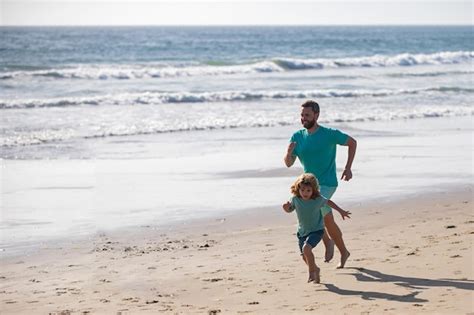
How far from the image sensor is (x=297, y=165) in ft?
44.5

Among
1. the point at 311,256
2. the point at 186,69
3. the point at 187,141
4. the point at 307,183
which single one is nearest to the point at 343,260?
the point at 311,256

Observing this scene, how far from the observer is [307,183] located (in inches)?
272

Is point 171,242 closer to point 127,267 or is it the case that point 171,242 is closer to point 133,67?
point 127,267

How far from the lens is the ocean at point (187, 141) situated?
422 inches

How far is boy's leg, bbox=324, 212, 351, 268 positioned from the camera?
7.47m

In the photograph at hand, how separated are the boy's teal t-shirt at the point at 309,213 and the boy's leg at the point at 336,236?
40 cm

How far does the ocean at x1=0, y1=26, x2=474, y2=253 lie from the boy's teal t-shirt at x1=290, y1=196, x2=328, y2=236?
2926 millimetres

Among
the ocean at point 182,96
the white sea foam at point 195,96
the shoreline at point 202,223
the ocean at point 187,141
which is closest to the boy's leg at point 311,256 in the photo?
the shoreline at point 202,223

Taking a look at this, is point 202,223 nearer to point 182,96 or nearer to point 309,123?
point 309,123

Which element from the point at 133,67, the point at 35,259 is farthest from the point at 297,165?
the point at 133,67

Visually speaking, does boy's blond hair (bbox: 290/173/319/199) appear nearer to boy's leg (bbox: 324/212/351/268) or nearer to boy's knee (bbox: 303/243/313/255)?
boy's knee (bbox: 303/243/313/255)

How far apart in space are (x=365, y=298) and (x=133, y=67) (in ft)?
117

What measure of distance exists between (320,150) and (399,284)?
130 cm

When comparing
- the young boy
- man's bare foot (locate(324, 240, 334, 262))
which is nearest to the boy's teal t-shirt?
the young boy
